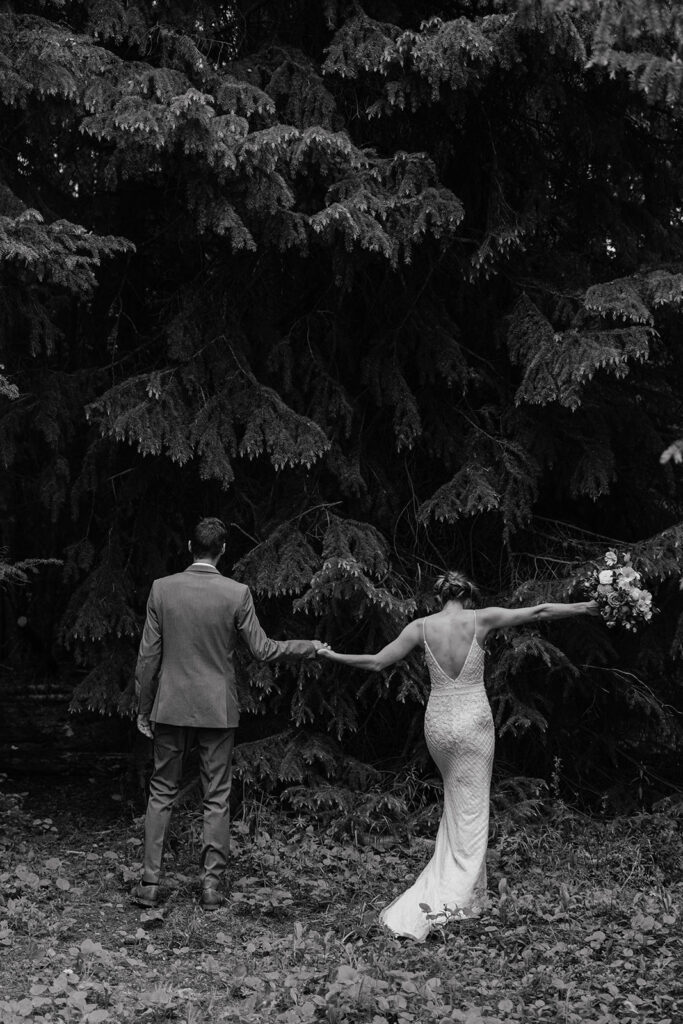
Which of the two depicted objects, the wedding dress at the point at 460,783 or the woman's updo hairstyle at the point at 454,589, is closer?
the wedding dress at the point at 460,783

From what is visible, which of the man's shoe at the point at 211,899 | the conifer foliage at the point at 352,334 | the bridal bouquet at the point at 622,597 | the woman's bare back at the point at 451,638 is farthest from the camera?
the conifer foliage at the point at 352,334

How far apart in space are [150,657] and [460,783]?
208 centimetres

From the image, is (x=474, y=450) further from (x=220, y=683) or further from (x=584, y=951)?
(x=584, y=951)

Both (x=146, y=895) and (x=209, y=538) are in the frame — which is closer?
(x=146, y=895)

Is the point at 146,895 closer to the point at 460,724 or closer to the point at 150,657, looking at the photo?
the point at 150,657

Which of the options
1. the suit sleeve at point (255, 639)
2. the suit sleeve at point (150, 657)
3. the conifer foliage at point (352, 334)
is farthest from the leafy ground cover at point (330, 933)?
the suit sleeve at point (255, 639)

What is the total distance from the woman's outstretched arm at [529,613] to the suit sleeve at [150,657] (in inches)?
79.3

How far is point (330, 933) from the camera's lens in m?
5.80

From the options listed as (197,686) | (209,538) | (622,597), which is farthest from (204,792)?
(622,597)

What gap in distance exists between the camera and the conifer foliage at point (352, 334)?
6680mm

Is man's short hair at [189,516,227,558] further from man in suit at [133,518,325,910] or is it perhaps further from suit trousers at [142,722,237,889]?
suit trousers at [142,722,237,889]

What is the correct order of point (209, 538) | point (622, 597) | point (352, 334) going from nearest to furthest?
point (622, 597), point (209, 538), point (352, 334)

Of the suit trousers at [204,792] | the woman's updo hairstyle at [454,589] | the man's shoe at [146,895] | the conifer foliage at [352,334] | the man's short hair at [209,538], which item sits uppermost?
the conifer foliage at [352,334]

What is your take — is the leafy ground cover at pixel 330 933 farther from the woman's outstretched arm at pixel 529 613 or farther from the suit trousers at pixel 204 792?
the woman's outstretched arm at pixel 529 613
